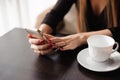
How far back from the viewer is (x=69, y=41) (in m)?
0.91

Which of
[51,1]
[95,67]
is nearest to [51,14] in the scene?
[95,67]

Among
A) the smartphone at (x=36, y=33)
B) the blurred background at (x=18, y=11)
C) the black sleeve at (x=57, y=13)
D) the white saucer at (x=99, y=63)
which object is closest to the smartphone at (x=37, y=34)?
the smartphone at (x=36, y=33)

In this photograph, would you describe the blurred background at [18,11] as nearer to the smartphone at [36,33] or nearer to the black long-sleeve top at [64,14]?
the black long-sleeve top at [64,14]

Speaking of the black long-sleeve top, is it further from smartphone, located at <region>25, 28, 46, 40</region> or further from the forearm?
smartphone, located at <region>25, 28, 46, 40</region>

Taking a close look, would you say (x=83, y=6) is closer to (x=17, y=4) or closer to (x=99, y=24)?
(x=99, y=24)

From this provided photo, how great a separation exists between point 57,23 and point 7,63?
1.65ft

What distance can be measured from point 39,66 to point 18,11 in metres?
1.40

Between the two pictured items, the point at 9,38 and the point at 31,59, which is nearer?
the point at 31,59

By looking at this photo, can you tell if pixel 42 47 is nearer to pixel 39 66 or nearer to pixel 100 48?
pixel 39 66

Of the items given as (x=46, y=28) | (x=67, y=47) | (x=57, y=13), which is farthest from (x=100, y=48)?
(x=57, y=13)

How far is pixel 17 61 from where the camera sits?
79 cm

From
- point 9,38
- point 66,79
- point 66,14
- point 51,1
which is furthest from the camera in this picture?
point 51,1

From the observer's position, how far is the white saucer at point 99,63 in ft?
2.37

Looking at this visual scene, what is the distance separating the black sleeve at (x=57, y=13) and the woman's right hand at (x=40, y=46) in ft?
0.91
